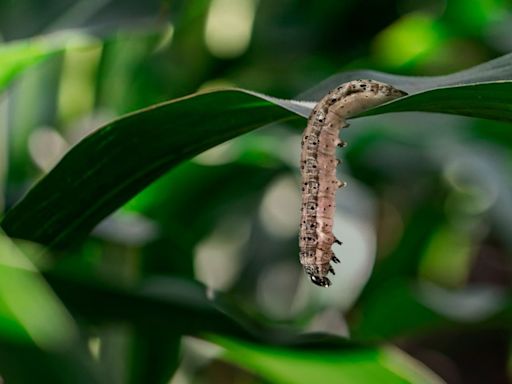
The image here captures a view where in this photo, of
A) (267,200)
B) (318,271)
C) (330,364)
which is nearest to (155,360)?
(330,364)

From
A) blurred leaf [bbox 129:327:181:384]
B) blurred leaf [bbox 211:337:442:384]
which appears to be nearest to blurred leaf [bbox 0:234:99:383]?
blurred leaf [bbox 211:337:442:384]

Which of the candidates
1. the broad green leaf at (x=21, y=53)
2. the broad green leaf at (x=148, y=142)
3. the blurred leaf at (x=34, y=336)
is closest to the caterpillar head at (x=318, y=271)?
the broad green leaf at (x=148, y=142)

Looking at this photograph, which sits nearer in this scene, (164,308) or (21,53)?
(164,308)

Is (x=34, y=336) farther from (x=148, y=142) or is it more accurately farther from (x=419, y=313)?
(x=419, y=313)

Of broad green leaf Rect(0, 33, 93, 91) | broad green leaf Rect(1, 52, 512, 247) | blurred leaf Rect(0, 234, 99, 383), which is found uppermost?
broad green leaf Rect(0, 33, 93, 91)

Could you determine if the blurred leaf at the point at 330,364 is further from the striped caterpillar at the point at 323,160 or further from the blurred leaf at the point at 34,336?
the blurred leaf at the point at 34,336

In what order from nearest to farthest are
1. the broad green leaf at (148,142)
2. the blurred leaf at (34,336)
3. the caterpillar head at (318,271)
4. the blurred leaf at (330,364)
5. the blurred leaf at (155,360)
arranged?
1. the blurred leaf at (34,336)
2. the broad green leaf at (148,142)
3. the caterpillar head at (318,271)
4. the blurred leaf at (330,364)
5. the blurred leaf at (155,360)

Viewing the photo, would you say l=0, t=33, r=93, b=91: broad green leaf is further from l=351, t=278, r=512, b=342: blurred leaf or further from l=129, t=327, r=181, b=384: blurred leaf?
l=351, t=278, r=512, b=342: blurred leaf
